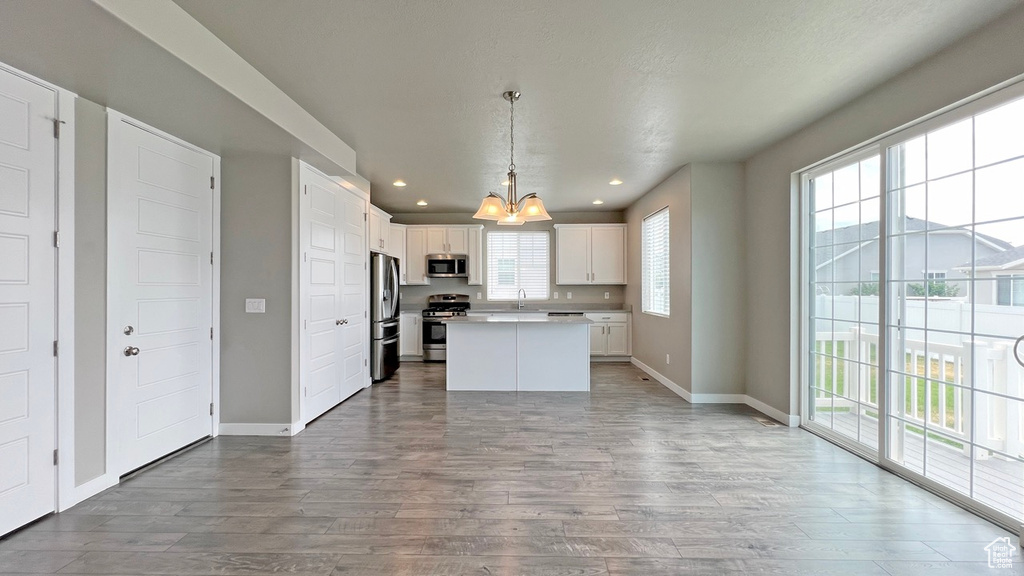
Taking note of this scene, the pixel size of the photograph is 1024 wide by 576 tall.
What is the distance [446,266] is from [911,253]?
19.9 ft

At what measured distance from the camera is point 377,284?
5.75m

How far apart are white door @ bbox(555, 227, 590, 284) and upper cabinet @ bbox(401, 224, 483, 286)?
1.48m

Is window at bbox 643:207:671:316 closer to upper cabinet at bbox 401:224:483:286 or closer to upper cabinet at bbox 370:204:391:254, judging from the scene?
upper cabinet at bbox 401:224:483:286

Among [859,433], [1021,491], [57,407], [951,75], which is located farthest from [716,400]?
[57,407]

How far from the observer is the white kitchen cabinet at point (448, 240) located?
24.8 feet

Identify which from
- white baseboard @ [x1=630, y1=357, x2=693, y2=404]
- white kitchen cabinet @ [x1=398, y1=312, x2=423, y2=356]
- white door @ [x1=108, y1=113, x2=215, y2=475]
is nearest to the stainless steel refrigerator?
white kitchen cabinet @ [x1=398, y1=312, x2=423, y2=356]

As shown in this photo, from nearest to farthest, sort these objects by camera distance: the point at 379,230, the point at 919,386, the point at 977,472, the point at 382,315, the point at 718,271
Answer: the point at 977,472 → the point at 919,386 → the point at 718,271 → the point at 382,315 → the point at 379,230

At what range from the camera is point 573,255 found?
758cm

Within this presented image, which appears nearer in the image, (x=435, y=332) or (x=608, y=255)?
(x=435, y=332)

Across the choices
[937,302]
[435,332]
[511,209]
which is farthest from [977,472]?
[435,332]

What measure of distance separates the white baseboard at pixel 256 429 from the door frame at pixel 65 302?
1.25m

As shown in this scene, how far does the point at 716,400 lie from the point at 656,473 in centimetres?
221

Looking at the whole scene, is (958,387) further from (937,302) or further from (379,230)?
(379,230)

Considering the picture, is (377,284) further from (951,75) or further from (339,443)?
(951,75)
